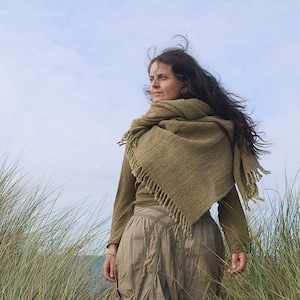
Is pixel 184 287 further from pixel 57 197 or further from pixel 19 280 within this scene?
pixel 57 197

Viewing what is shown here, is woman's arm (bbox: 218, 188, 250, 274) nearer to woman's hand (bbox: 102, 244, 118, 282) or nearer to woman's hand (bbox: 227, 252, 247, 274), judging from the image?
woman's hand (bbox: 227, 252, 247, 274)

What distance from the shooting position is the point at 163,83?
9.50 feet

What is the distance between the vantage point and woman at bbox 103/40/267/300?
8.52ft

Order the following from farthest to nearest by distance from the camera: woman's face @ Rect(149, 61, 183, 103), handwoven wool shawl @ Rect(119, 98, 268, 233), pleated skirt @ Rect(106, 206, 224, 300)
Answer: woman's face @ Rect(149, 61, 183, 103) → handwoven wool shawl @ Rect(119, 98, 268, 233) → pleated skirt @ Rect(106, 206, 224, 300)

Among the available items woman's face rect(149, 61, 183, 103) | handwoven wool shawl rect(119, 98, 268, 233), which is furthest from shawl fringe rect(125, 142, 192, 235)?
woman's face rect(149, 61, 183, 103)

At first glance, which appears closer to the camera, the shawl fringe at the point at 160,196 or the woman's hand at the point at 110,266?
the shawl fringe at the point at 160,196

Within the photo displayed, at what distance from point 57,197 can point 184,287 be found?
207cm

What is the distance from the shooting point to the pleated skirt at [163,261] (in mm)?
2576

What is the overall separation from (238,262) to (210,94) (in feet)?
2.80

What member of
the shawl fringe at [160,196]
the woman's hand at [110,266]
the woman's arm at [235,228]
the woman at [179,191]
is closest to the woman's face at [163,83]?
the woman at [179,191]

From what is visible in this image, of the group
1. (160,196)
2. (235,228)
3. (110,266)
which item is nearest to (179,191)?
(160,196)

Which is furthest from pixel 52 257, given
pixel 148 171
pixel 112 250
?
pixel 148 171

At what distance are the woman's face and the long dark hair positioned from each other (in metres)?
0.03

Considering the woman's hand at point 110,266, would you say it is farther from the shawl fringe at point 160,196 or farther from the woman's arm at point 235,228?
the woman's arm at point 235,228
